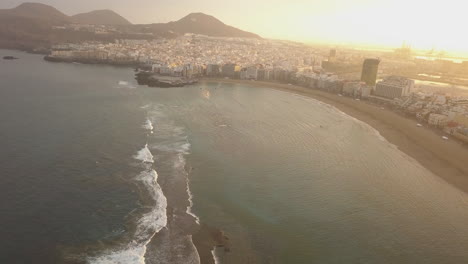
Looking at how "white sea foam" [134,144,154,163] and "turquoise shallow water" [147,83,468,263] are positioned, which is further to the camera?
"white sea foam" [134,144,154,163]

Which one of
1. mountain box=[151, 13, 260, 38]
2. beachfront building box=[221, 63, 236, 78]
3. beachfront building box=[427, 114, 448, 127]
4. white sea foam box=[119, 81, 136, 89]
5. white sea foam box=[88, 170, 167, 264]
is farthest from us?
mountain box=[151, 13, 260, 38]

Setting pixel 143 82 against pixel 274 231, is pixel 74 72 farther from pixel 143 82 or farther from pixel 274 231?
A: pixel 274 231

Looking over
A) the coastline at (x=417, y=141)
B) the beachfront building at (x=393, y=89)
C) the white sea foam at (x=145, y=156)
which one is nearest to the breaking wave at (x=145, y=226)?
the white sea foam at (x=145, y=156)

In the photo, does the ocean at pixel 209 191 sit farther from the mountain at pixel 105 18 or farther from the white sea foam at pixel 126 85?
the mountain at pixel 105 18

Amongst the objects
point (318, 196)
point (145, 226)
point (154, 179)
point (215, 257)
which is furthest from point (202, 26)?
point (215, 257)

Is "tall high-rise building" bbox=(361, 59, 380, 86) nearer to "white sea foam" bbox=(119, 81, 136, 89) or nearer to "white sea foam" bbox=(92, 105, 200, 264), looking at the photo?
"white sea foam" bbox=(119, 81, 136, 89)

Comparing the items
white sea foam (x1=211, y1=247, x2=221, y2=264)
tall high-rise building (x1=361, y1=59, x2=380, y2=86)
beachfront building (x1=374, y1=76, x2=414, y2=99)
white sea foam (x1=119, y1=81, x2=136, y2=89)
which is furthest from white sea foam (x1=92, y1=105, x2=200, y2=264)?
tall high-rise building (x1=361, y1=59, x2=380, y2=86)
